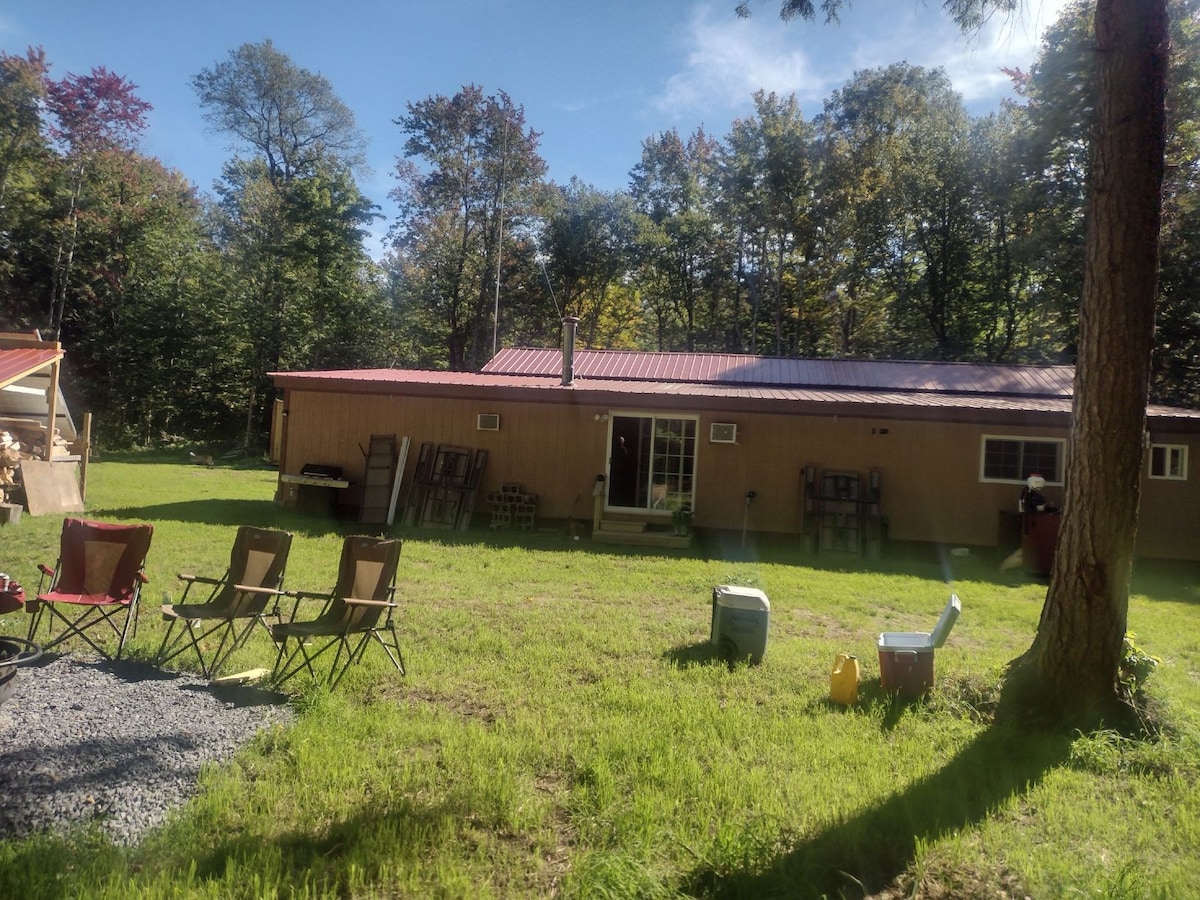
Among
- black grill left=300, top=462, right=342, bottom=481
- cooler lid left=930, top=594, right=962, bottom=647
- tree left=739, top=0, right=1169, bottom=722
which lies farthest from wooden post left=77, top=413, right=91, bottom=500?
tree left=739, top=0, right=1169, bottom=722

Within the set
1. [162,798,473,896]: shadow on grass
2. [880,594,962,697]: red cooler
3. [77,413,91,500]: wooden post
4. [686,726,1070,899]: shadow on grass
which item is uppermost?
[77,413,91,500]: wooden post

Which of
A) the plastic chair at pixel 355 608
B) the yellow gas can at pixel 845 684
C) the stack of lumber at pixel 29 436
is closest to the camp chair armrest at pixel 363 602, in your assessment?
the plastic chair at pixel 355 608

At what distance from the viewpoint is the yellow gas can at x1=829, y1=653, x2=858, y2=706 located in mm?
4238

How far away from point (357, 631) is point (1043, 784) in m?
3.61

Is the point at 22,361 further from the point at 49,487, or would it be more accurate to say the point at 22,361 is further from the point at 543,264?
the point at 543,264

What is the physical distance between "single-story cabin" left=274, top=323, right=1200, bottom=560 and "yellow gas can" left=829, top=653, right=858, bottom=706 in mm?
6132

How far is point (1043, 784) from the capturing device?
3.26 m

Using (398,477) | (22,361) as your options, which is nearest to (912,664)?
(398,477)

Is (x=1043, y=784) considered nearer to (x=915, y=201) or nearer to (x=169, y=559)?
(x=169, y=559)

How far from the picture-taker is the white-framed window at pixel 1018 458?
10.6 meters

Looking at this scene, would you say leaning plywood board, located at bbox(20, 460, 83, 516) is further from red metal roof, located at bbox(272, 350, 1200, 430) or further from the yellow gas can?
the yellow gas can

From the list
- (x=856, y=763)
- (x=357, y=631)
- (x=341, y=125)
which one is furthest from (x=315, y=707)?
(x=341, y=125)

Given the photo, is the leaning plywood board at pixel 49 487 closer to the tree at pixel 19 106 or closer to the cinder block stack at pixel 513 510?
the cinder block stack at pixel 513 510

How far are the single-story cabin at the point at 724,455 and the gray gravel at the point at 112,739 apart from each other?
697 cm
